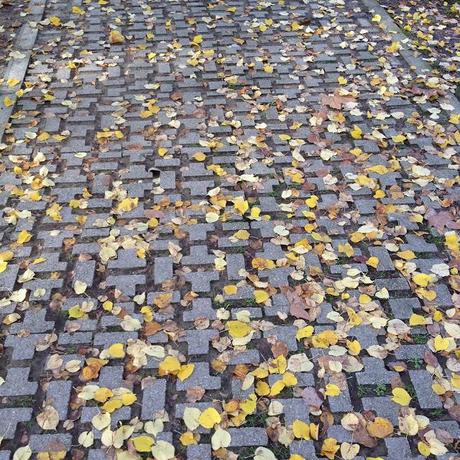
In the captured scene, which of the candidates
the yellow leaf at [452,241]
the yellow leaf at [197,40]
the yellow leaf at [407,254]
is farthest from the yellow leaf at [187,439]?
the yellow leaf at [197,40]

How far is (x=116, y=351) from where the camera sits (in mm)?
2885

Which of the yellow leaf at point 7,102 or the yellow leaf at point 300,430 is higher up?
the yellow leaf at point 7,102

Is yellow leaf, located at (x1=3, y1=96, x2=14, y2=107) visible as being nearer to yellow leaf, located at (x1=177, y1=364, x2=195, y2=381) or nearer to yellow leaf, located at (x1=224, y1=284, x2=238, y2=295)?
yellow leaf, located at (x1=224, y1=284, x2=238, y2=295)

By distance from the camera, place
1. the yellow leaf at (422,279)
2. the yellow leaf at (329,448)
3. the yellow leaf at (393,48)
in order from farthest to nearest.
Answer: the yellow leaf at (393,48)
the yellow leaf at (422,279)
the yellow leaf at (329,448)

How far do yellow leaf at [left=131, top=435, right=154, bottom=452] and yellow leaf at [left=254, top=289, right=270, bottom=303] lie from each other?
3.19ft

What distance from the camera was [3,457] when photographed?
2.49 meters

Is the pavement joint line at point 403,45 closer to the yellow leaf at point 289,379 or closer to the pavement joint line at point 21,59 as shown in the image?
the yellow leaf at point 289,379

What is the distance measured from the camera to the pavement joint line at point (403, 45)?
4906 millimetres

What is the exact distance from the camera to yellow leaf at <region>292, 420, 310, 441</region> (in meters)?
2.55

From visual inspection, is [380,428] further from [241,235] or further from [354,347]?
[241,235]

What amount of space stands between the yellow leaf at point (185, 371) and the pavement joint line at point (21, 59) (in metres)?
2.55

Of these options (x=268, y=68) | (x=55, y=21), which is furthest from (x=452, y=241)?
(x=55, y=21)

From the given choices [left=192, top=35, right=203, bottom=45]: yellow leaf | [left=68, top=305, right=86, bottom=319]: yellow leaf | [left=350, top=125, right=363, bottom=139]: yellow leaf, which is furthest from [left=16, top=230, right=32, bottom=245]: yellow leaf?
[left=192, top=35, right=203, bottom=45]: yellow leaf

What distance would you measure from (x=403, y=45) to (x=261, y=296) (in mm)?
3731
